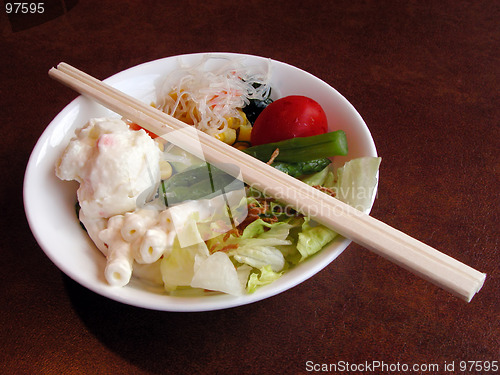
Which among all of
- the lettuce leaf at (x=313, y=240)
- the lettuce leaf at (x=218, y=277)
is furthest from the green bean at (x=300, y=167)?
the lettuce leaf at (x=218, y=277)

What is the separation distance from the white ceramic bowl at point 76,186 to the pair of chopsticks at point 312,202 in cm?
8

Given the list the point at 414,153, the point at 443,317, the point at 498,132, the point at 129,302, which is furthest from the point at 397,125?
the point at 129,302

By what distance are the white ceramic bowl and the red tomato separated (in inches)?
3.4

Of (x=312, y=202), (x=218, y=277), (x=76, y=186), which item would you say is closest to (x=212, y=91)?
(x=76, y=186)

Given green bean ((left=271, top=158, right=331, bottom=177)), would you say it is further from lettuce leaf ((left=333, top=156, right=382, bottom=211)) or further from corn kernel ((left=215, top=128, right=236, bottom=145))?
corn kernel ((left=215, top=128, right=236, bottom=145))

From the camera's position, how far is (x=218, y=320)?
46.4 inches

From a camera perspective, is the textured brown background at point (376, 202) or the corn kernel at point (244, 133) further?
the corn kernel at point (244, 133)

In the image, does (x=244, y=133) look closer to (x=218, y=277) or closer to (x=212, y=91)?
(x=212, y=91)

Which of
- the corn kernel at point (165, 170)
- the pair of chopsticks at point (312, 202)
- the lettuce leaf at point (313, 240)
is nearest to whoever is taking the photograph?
the pair of chopsticks at point (312, 202)

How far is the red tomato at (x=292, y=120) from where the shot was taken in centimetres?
140

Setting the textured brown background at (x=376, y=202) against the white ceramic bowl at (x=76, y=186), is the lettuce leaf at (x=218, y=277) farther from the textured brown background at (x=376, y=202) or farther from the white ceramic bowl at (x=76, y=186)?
the textured brown background at (x=376, y=202)

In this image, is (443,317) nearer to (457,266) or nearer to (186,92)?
(457,266)

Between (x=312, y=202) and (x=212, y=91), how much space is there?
73 centimetres

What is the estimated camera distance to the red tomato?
1.40 metres
